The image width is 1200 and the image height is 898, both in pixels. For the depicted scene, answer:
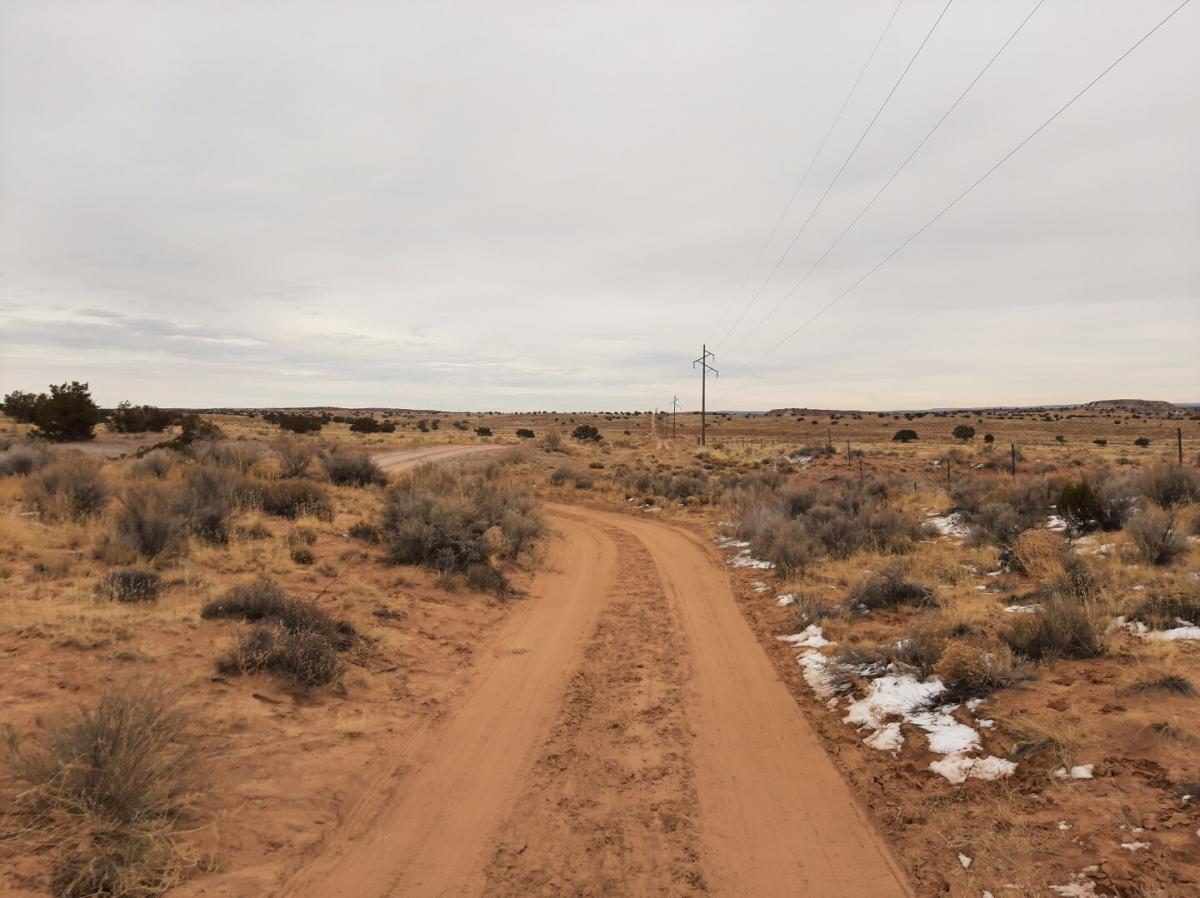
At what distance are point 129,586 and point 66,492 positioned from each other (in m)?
5.83

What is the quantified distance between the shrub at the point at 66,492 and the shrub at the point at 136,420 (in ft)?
123

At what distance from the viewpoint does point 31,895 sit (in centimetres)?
356

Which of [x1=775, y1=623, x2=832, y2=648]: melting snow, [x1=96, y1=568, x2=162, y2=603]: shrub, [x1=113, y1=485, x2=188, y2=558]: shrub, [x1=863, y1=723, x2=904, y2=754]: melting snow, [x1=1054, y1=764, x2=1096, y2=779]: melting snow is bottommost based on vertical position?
[x1=775, y1=623, x2=832, y2=648]: melting snow

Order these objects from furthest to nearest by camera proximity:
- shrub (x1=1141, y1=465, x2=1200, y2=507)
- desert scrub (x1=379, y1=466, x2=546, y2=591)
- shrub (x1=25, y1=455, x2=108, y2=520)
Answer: shrub (x1=1141, y1=465, x2=1200, y2=507) < desert scrub (x1=379, y1=466, x2=546, y2=591) < shrub (x1=25, y1=455, x2=108, y2=520)

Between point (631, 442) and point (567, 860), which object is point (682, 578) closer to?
point (567, 860)

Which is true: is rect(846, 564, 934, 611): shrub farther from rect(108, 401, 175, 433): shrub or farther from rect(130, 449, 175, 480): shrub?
rect(108, 401, 175, 433): shrub

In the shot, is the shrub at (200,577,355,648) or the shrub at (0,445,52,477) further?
the shrub at (0,445,52,477)

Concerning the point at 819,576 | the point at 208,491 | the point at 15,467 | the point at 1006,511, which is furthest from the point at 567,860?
the point at 15,467

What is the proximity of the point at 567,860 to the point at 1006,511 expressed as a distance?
43.7ft

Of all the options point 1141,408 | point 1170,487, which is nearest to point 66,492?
point 1170,487

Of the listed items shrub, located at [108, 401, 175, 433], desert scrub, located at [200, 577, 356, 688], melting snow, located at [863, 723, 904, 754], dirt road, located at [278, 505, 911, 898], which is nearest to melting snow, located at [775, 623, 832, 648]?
dirt road, located at [278, 505, 911, 898]

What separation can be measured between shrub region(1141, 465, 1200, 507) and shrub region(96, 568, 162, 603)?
18231 millimetres

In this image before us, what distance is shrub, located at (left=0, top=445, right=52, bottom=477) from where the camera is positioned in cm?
1595

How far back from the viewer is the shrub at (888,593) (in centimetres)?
1001
